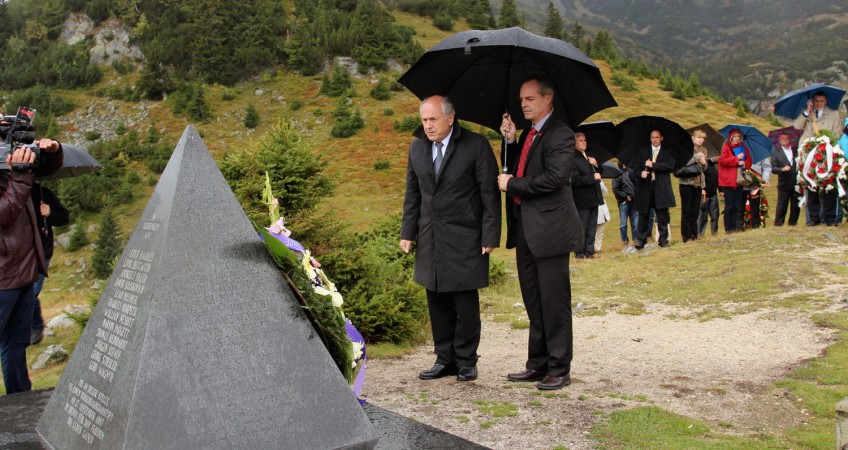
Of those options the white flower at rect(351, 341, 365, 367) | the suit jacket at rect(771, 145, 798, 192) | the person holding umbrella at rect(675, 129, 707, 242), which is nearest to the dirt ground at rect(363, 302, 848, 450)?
the white flower at rect(351, 341, 365, 367)

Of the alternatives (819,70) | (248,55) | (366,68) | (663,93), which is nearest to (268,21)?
(248,55)

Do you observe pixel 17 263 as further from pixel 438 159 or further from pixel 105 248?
pixel 105 248

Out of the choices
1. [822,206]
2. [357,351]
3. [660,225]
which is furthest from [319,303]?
[822,206]

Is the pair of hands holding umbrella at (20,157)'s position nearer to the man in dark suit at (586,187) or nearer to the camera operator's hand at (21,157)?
the camera operator's hand at (21,157)

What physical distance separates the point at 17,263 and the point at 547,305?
132 inches

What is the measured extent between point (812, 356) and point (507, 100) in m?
3.36

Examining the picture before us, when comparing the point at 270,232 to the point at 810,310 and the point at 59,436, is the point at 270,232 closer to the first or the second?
the point at 59,436

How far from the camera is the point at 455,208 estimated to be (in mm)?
4836

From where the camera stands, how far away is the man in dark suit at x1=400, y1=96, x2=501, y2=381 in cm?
481

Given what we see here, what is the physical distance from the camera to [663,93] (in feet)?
142

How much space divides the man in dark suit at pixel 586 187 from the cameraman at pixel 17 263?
736 cm

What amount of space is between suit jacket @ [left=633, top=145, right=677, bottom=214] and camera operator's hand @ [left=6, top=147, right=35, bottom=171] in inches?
392

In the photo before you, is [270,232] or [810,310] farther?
[810,310]

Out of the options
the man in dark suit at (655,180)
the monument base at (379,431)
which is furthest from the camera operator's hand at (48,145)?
the man in dark suit at (655,180)
